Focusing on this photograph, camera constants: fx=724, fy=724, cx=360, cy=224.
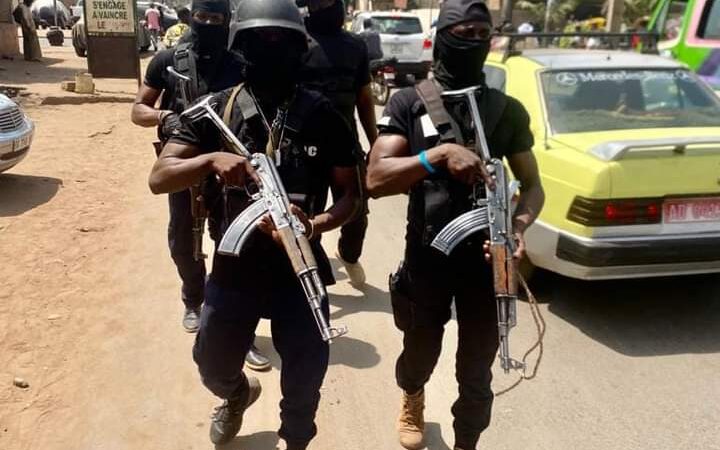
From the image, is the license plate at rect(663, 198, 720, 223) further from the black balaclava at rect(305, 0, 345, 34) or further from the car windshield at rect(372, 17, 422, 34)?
the car windshield at rect(372, 17, 422, 34)

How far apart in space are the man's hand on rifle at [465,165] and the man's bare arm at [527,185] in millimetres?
307

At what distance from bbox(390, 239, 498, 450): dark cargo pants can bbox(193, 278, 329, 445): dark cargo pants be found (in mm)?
421

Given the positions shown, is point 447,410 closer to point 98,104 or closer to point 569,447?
point 569,447

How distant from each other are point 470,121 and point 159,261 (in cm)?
352

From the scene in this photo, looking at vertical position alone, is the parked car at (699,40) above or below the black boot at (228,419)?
above

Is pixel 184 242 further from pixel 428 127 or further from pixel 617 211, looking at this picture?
pixel 617 211

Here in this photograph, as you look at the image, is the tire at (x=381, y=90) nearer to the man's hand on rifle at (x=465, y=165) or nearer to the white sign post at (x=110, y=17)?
the white sign post at (x=110, y=17)

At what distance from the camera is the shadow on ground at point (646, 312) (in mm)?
4242

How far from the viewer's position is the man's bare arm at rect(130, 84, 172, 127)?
3842 mm

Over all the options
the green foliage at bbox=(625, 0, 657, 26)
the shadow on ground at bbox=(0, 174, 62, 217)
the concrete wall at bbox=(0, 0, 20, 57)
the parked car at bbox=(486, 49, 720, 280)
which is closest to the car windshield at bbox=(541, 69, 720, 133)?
the parked car at bbox=(486, 49, 720, 280)

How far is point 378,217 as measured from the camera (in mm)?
6969

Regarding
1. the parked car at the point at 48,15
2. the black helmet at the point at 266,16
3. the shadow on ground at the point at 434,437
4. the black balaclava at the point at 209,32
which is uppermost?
the black helmet at the point at 266,16

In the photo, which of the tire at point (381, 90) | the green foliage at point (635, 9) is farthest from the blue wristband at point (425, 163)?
the green foliage at point (635, 9)

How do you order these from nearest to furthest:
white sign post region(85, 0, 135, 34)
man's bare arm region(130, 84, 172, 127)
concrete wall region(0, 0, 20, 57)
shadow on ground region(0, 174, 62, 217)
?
man's bare arm region(130, 84, 172, 127) < shadow on ground region(0, 174, 62, 217) < white sign post region(85, 0, 135, 34) < concrete wall region(0, 0, 20, 57)
